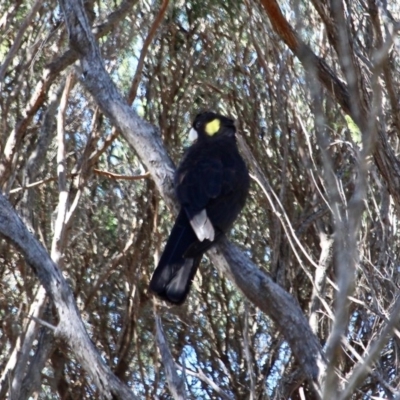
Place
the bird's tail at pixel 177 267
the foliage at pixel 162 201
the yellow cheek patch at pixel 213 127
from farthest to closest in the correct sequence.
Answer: the foliage at pixel 162 201 → the yellow cheek patch at pixel 213 127 → the bird's tail at pixel 177 267

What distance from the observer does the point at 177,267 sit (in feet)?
13.1

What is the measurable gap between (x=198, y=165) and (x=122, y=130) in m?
1.01

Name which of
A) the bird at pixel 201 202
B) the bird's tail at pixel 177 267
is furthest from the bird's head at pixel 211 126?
the bird's tail at pixel 177 267

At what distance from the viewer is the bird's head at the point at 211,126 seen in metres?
5.03

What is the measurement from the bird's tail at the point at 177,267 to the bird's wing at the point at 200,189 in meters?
0.07

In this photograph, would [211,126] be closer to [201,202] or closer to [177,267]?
[201,202]

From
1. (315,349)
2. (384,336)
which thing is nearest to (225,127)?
(315,349)

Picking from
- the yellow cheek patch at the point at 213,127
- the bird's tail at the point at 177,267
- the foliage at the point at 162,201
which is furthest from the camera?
the foliage at the point at 162,201

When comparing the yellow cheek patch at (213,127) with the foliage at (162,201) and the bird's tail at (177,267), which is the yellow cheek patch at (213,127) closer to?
the foliage at (162,201)

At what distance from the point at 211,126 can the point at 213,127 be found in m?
0.02

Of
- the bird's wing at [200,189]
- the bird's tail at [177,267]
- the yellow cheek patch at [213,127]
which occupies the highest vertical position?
the yellow cheek patch at [213,127]

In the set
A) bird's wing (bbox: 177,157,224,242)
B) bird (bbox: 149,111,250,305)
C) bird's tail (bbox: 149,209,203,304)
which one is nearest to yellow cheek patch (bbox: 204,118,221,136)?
bird (bbox: 149,111,250,305)

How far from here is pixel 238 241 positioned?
5.98 metres

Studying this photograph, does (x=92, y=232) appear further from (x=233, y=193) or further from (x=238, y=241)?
(x=233, y=193)
